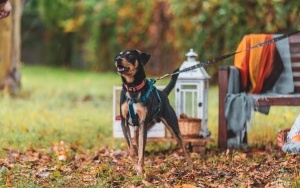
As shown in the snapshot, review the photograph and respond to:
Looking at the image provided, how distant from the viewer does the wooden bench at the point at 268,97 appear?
25.9 feet

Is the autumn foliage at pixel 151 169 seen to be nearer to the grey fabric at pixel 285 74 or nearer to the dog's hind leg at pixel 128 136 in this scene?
the dog's hind leg at pixel 128 136

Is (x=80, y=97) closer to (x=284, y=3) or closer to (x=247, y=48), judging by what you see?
(x=284, y=3)

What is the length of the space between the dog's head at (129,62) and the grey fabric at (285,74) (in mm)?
2497

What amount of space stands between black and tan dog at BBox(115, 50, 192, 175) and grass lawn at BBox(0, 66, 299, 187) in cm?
41

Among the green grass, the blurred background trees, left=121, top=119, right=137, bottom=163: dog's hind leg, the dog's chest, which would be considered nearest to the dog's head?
the dog's chest

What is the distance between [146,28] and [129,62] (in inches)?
653

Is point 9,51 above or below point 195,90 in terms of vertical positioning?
above

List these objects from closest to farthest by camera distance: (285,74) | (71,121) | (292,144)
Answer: (292,144) < (285,74) < (71,121)

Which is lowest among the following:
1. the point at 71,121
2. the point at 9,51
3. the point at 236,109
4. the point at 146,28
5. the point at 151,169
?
the point at 151,169

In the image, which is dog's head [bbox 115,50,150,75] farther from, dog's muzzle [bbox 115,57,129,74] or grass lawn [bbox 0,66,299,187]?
grass lawn [bbox 0,66,299,187]

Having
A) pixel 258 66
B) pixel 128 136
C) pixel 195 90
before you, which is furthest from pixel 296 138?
pixel 258 66

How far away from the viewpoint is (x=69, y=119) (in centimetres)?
1095

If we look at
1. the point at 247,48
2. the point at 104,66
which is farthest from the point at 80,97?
the point at 104,66

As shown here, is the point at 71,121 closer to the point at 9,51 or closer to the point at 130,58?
the point at 9,51
